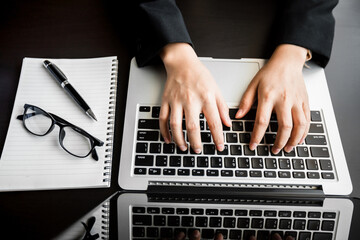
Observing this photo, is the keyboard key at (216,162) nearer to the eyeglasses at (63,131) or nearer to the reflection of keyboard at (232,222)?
the reflection of keyboard at (232,222)

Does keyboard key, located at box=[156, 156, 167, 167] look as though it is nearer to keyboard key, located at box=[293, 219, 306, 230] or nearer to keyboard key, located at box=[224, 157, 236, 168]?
keyboard key, located at box=[224, 157, 236, 168]

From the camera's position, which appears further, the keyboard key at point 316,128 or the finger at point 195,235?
the keyboard key at point 316,128

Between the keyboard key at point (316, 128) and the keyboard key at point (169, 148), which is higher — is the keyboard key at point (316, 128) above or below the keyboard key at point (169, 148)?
above

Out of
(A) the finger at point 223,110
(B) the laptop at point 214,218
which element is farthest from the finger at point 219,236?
(A) the finger at point 223,110

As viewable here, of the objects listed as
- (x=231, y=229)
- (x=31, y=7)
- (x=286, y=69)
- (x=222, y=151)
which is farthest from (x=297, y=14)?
(x=31, y=7)

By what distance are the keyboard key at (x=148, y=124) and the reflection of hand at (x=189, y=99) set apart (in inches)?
0.9

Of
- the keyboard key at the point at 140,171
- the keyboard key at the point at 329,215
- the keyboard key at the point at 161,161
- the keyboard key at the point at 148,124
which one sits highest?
the keyboard key at the point at 148,124

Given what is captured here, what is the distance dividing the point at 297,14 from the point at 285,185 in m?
0.41

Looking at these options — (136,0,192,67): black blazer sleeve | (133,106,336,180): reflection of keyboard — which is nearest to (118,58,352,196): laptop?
(133,106,336,180): reflection of keyboard

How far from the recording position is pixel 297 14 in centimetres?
66

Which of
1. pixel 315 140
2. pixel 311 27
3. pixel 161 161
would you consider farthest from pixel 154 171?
pixel 311 27

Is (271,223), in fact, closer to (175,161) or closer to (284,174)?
(284,174)

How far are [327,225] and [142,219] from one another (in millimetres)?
316

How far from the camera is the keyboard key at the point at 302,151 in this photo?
541 mm
